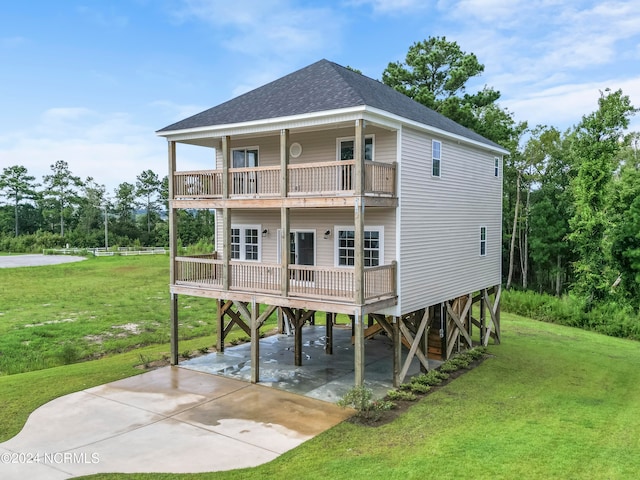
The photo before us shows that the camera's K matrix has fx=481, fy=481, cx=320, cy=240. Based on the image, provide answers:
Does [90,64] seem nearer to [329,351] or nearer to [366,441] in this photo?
[329,351]

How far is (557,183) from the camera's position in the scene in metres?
40.2

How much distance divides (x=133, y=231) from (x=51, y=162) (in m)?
22.6

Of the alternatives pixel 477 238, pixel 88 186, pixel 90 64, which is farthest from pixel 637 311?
pixel 88 186

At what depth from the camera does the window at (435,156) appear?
15300 mm

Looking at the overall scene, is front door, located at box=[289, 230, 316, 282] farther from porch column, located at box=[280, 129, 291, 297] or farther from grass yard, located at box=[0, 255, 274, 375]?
grass yard, located at box=[0, 255, 274, 375]

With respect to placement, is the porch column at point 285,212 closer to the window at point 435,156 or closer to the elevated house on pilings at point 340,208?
the elevated house on pilings at point 340,208

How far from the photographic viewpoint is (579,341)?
885 inches

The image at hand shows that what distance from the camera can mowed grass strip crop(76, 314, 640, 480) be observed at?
888cm

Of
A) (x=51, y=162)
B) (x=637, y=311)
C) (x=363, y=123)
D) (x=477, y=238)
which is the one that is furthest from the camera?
(x=51, y=162)

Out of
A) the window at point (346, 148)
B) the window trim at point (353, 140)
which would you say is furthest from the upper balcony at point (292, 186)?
the window at point (346, 148)

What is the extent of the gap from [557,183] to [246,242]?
105 ft

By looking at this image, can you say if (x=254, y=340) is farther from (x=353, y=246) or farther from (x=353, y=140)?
(x=353, y=140)

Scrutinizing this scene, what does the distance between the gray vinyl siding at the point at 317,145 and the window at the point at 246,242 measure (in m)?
2.42

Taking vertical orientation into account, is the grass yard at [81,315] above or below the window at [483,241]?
below
